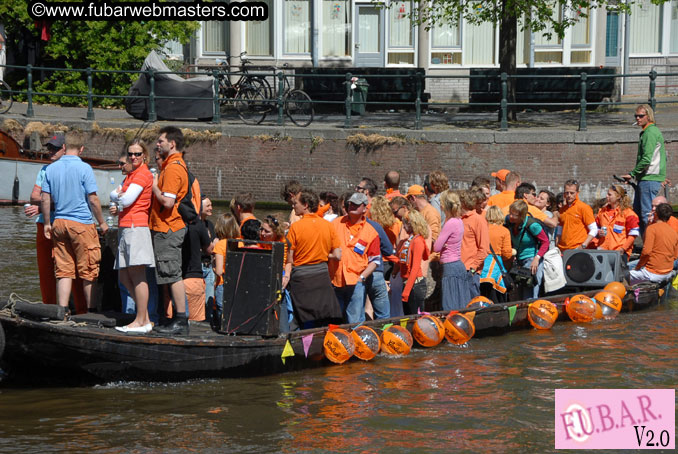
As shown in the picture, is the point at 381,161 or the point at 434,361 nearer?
the point at 434,361

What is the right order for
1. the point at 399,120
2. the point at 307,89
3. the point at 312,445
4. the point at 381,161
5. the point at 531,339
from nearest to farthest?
the point at 312,445, the point at 531,339, the point at 381,161, the point at 399,120, the point at 307,89

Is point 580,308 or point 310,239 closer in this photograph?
point 310,239

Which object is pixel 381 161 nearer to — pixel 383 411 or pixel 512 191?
pixel 512 191

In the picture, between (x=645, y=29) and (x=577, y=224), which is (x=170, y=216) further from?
(x=645, y=29)

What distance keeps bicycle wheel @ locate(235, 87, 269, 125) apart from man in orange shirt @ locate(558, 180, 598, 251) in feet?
32.3

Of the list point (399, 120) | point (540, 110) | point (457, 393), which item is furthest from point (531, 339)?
point (540, 110)

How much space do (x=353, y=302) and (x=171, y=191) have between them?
2.50m

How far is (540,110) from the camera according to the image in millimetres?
25297

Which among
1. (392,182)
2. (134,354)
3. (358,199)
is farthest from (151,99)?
(134,354)

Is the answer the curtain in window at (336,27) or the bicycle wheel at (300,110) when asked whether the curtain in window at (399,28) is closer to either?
the curtain in window at (336,27)

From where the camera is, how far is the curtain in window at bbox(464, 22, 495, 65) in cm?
2883

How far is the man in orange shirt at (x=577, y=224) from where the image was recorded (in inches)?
495

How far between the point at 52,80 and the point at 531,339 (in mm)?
17735

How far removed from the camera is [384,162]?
1988cm
